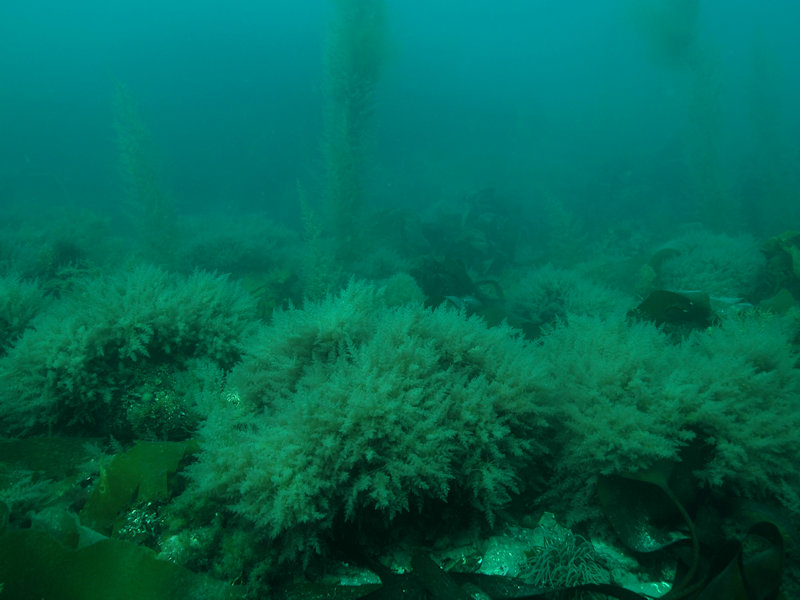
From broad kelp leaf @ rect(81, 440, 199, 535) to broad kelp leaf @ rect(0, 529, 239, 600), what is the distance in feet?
1.16

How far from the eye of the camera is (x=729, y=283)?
6.11m

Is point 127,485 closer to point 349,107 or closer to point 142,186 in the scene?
point 142,186

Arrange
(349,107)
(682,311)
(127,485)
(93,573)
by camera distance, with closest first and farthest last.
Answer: (93,573) < (127,485) < (682,311) < (349,107)

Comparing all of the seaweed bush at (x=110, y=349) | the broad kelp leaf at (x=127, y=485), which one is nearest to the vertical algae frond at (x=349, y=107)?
the seaweed bush at (x=110, y=349)

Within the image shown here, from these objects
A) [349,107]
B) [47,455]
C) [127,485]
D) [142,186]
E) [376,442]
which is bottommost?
[142,186]

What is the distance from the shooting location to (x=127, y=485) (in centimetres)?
209

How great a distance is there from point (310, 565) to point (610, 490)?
5.23ft

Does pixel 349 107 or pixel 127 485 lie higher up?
pixel 349 107

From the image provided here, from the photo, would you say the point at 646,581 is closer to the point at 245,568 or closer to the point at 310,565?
the point at 310,565

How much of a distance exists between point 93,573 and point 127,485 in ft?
1.68

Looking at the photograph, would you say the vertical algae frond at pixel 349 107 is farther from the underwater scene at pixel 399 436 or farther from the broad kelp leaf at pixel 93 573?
the broad kelp leaf at pixel 93 573

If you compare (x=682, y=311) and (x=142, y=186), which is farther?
(x=142, y=186)

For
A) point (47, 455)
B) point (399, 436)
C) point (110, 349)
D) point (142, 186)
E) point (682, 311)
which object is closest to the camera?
point (399, 436)

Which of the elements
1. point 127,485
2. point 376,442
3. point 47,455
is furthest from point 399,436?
point 47,455
